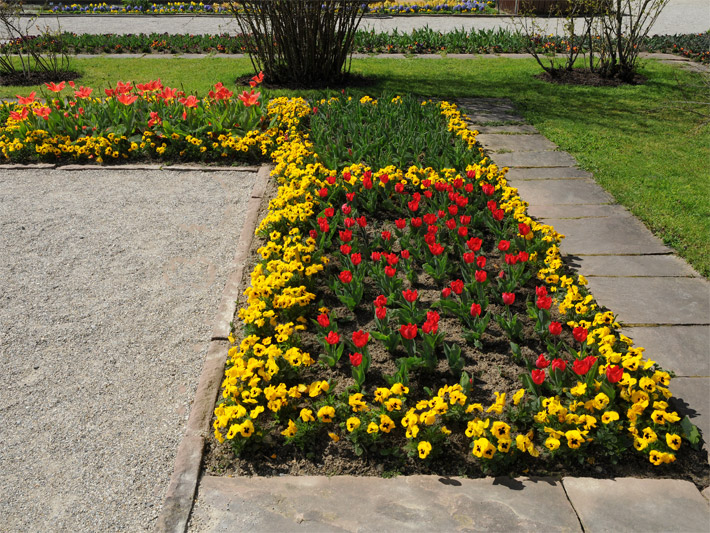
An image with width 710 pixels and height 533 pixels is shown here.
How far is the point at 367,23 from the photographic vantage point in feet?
43.6

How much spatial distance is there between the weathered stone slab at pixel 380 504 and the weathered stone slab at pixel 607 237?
2.20m

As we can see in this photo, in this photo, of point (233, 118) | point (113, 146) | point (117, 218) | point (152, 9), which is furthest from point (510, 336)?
point (152, 9)

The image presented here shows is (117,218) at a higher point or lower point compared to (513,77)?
lower

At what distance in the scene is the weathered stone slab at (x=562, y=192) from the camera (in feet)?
16.6

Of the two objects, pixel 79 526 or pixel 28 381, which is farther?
pixel 28 381

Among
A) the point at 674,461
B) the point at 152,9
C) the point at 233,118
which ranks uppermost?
the point at 152,9

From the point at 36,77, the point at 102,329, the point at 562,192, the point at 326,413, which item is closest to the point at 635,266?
the point at 562,192

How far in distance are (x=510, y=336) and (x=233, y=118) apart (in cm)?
430

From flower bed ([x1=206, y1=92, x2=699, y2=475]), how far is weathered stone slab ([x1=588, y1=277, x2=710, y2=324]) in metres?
0.19

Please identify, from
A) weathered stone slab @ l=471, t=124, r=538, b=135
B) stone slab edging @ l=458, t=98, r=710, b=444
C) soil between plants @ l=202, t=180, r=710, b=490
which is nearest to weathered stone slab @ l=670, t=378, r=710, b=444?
stone slab edging @ l=458, t=98, r=710, b=444

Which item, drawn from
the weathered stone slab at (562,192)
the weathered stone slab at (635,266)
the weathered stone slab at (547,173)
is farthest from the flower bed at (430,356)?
the weathered stone slab at (547,173)

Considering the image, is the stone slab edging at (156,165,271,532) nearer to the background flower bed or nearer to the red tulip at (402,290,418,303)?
the red tulip at (402,290,418,303)

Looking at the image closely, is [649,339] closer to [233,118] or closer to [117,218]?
[117,218]

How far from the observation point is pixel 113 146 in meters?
6.38
